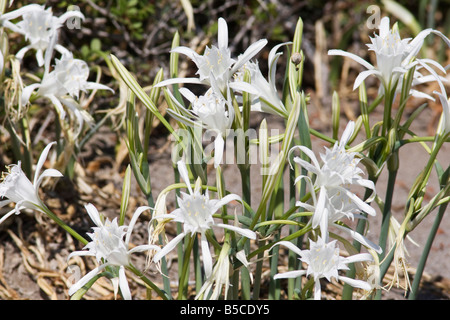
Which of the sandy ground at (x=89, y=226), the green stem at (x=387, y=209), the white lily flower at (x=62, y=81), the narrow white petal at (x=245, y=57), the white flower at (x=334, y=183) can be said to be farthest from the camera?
the sandy ground at (x=89, y=226)

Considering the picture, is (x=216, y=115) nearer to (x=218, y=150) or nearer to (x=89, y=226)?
(x=218, y=150)

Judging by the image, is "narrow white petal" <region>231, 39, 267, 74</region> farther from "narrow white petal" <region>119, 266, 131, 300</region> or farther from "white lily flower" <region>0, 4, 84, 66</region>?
"white lily flower" <region>0, 4, 84, 66</region>

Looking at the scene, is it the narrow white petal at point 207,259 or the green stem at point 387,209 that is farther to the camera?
the green stem at point 387,209

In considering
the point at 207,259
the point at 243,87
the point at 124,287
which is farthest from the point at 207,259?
the point at 243,87

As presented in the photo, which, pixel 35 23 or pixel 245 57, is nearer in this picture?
pixel 245 57

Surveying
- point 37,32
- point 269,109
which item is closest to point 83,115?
point 37,32

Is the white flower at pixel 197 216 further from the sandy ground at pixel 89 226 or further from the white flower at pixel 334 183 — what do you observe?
the sandy ground at pixel 89 226

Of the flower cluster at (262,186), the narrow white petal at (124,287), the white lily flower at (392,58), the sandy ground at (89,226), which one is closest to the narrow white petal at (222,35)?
the flower cluster at (262,186)

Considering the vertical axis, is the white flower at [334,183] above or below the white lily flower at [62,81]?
below

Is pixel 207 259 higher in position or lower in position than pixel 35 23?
lower

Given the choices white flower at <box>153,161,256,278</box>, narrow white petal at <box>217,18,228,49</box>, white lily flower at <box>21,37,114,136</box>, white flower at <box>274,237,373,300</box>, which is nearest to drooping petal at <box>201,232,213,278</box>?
white flower at <box>153,161,256,278</box>

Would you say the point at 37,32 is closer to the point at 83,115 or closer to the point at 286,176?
the point at 83,115
